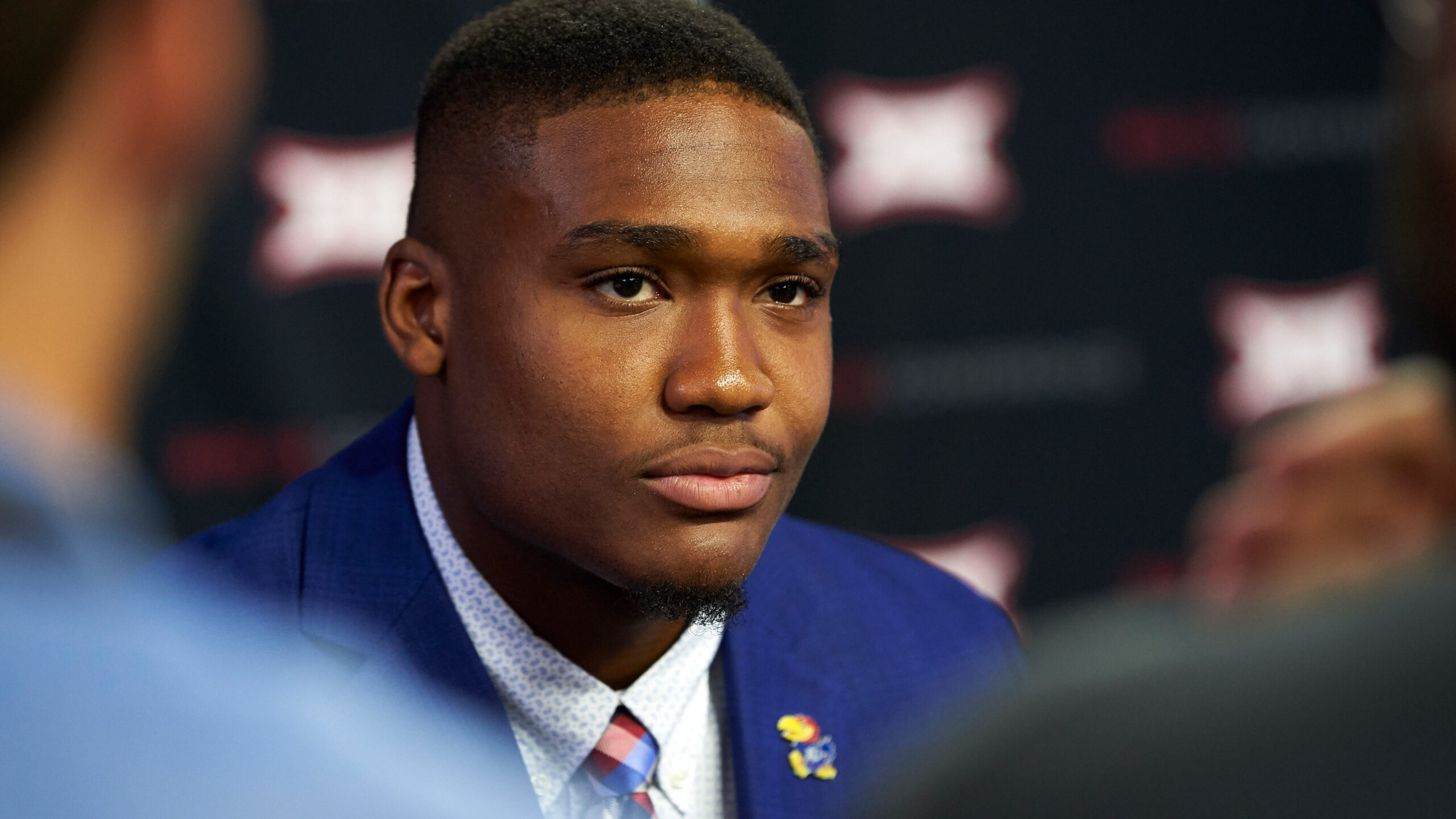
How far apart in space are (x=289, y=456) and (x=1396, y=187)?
6.37 feet

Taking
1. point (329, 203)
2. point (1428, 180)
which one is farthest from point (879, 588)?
point (329, 203)

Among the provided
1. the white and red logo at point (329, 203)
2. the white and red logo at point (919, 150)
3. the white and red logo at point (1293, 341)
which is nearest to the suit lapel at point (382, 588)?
the white and red logo at point (329, 203)

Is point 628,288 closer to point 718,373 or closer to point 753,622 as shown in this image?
point 718,373

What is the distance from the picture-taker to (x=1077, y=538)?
8.61ft

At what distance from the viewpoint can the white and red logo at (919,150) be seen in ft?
8.16

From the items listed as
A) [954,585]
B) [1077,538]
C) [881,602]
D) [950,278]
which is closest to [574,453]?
[881,602]

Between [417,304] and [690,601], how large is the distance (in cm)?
38

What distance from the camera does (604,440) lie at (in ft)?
A: 3.59

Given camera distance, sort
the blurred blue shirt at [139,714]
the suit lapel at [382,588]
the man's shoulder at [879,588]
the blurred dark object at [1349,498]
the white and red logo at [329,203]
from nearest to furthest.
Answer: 1. the blurred blue shirt at [139,714]
2. the blurred dark object at [1349,498]
3. the suit lapel at [382,588]
4. the man's shoulder at [879,588]
5. the white and red logo at [329,203]

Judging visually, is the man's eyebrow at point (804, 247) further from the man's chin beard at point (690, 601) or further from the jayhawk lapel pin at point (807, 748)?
the jayhawk lapel pin at point (807, 748)

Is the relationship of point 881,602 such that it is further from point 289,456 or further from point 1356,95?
point 1356,95

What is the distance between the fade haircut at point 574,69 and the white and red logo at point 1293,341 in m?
1.71

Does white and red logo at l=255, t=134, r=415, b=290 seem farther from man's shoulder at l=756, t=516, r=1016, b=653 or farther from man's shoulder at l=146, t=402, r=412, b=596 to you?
man's shoulder at l=756, t=516, r=1016, b=653

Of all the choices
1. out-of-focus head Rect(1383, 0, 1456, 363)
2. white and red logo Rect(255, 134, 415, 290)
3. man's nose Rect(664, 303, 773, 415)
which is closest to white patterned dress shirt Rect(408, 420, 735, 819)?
man's nose Rect(664, 303, 773, 415)
